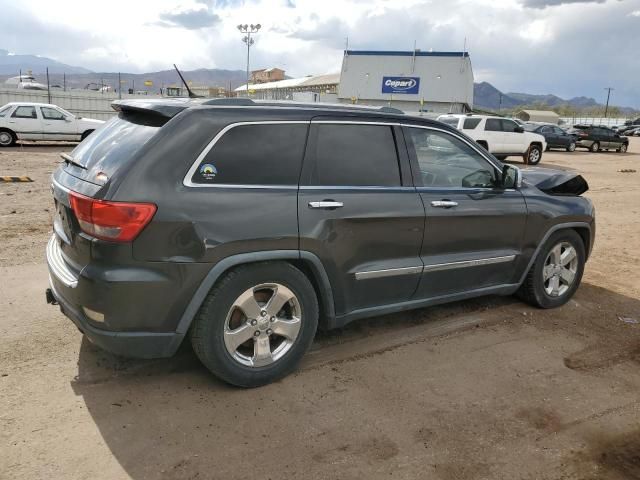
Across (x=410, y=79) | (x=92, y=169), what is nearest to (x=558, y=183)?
(x=92, y=169)

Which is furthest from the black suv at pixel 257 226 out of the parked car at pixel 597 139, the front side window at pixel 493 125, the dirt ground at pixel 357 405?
the parked car at pixel 597 139

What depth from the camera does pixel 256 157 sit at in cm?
337

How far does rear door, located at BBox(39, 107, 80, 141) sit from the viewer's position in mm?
18672

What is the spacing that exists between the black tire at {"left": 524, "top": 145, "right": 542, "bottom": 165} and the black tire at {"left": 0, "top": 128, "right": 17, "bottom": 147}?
61.3 ft

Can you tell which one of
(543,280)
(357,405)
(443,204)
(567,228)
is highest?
(443,204)

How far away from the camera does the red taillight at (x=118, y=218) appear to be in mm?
2941

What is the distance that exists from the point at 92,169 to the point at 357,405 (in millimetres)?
2142

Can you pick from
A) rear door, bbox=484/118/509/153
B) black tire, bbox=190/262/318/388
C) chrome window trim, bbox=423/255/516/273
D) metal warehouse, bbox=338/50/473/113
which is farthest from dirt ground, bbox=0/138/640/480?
metal warehouse, bbox=338/50/473/113

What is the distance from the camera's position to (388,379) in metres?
3.69

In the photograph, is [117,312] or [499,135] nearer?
[117,312]

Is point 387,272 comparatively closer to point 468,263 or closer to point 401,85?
point 468,263

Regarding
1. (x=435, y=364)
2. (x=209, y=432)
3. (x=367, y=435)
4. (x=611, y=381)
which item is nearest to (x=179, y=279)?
(x=209, y=432)

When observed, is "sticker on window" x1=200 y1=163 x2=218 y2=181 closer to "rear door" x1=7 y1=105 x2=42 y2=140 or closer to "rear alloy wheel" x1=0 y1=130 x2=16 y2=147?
"rear door" x1=7 y1=105 x2=42 y2=140

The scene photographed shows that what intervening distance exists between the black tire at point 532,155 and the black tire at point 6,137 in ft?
61.3
